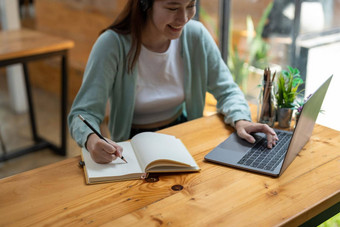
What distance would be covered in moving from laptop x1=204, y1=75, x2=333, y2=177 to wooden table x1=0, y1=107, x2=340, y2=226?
0.03m

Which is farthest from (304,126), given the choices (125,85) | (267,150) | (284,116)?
(125,85)

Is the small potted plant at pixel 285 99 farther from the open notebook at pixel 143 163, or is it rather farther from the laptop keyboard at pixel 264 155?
the open notebook at pixel 143 163

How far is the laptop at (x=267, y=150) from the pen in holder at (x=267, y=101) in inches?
4.8

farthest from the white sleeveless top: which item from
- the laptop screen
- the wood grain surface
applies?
the wood grain surface

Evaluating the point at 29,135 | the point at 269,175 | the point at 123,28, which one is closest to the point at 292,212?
the point at 269,175

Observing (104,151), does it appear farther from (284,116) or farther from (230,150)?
(284,116)

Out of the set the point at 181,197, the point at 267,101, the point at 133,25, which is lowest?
the point at 181,197

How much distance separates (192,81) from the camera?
1944 mm

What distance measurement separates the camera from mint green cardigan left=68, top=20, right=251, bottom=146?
1.63 meters

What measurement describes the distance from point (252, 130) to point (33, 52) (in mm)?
1748

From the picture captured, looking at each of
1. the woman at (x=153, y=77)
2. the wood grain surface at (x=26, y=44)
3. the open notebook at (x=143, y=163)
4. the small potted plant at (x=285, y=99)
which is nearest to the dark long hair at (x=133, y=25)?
the woman at (x=153, y=77)

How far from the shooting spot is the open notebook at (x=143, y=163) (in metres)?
1.33

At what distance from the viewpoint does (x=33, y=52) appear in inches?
111

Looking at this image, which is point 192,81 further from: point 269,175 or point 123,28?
point 269,175
